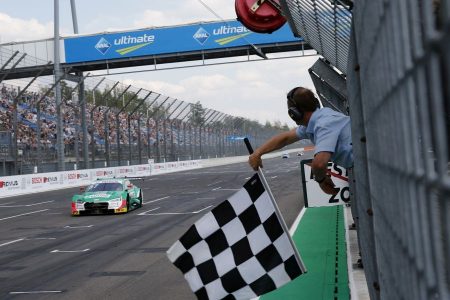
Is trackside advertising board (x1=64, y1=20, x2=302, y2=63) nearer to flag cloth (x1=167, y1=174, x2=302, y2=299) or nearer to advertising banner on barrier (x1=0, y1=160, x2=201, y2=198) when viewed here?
advertising banner on barrier (x1=0, y1=160, x2=201, y2=198)

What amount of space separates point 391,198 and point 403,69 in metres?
0.65

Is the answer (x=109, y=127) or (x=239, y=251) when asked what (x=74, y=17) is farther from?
(x=239, y=251)

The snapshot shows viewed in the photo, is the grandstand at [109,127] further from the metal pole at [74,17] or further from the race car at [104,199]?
the race car at [104,199]

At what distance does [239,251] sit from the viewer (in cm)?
343

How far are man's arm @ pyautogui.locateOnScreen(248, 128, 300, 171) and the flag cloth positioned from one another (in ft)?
0.36

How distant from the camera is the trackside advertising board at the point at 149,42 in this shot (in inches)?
1623

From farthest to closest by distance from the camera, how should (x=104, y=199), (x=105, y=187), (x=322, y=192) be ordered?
1. (x=105, y=187)
2. (x=104, y=199)
3. (x=322, y=192)

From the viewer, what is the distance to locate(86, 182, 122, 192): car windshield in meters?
17.1

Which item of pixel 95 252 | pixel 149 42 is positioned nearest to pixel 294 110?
pixel 95 252

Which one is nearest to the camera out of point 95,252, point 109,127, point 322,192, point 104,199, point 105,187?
point 322,192

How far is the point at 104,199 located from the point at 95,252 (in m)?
6.64

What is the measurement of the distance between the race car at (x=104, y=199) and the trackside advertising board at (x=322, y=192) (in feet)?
29.5

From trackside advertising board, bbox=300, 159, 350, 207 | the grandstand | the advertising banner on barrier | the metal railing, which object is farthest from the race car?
the metal railing

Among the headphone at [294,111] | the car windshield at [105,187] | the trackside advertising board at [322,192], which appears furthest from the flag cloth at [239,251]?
the car windshield at [105,187]
